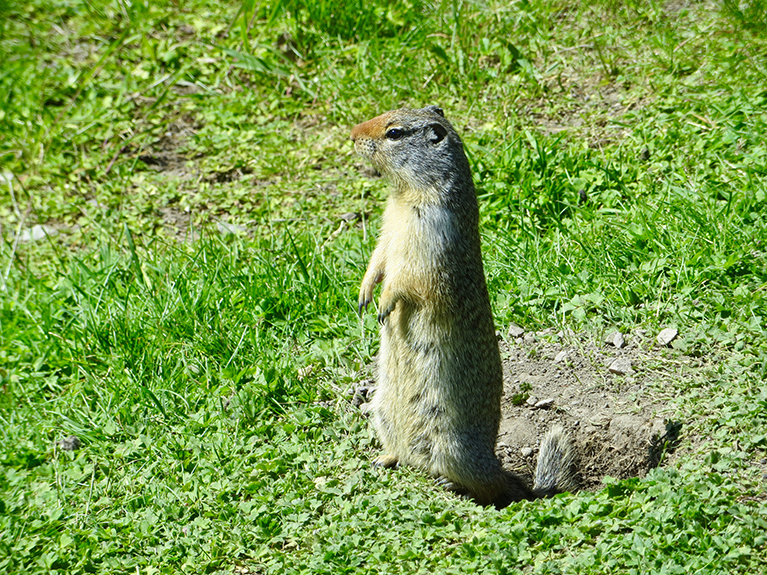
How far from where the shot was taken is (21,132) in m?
6.58

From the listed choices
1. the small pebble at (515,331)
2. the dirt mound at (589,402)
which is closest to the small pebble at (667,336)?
the dirt mound at (589,402)

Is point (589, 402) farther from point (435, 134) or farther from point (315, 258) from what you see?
point (315, 258)

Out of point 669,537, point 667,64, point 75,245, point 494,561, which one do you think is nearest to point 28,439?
point 75,245

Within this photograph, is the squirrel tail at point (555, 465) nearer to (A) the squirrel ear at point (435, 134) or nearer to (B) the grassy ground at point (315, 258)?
(B) the grassy ground at point (315, 258)

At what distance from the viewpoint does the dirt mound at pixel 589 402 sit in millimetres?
3719

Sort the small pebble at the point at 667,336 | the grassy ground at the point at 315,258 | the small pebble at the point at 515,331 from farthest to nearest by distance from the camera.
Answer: the small pebble at the point at 515,331 → the small pebble at the point at 667,336 → the grassy ground at the point at 315,258

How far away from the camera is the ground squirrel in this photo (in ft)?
11.8

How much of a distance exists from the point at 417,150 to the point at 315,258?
4.40 feet

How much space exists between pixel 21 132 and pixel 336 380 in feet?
13.3

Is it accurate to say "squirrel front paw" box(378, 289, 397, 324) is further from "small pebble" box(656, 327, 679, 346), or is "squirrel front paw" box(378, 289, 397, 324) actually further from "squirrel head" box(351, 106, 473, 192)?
"small pebble" box(656, 327, 679, 346)

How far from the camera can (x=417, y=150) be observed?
148 inches

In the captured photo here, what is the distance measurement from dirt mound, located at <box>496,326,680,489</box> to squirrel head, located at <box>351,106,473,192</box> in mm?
1110

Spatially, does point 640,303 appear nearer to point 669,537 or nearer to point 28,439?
point 669,537

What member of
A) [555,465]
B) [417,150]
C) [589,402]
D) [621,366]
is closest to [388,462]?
[555,465]
